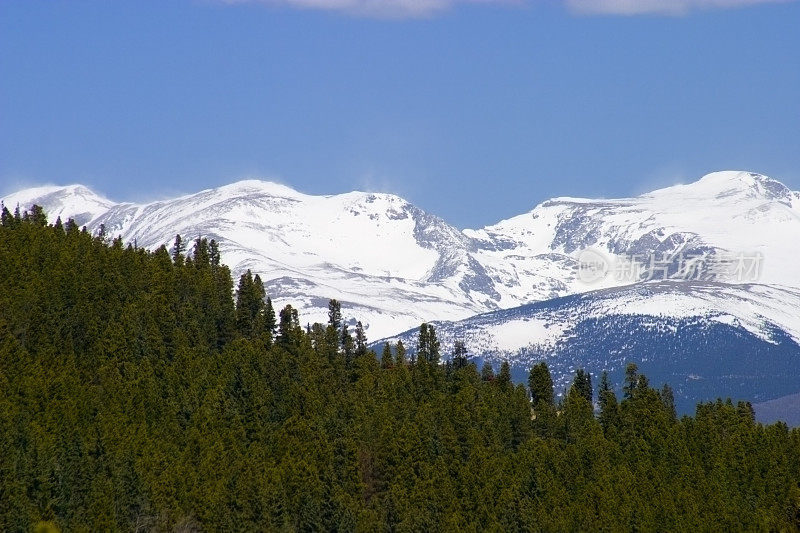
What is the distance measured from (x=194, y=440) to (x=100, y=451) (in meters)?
21.1

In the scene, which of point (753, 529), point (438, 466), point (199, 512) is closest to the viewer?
point (199, 512)

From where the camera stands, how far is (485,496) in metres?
180

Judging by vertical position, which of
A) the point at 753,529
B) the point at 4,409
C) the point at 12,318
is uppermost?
the point at 12,318

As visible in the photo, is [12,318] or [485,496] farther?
[12,318]

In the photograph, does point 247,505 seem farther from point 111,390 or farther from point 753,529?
point 753,529

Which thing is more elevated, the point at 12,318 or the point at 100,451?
the point at 12,318

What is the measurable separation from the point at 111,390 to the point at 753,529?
77.6 meters

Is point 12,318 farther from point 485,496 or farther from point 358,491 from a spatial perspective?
point 485,496

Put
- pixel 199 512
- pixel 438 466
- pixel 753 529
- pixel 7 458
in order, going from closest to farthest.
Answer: pixel 7 458
pixel 199 512
pixel 753 529
pixel 438 466

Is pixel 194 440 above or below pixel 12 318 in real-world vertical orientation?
below

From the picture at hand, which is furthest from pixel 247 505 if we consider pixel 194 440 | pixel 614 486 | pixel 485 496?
pixel 614 486

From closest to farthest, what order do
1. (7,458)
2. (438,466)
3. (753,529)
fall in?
(7,458) → (753,529) → (438,466)

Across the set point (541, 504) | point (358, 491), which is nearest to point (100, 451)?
point (358, 491)

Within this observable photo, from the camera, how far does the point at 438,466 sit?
189 meters
